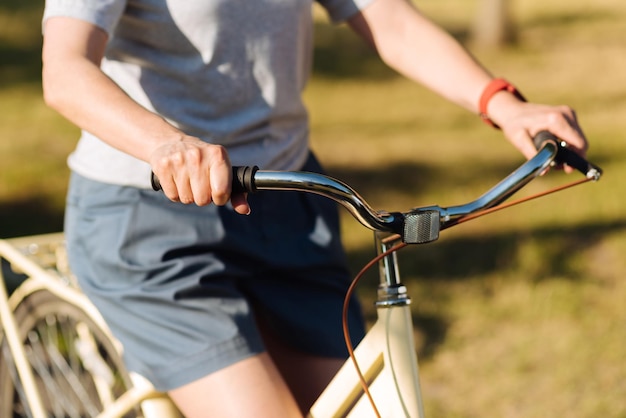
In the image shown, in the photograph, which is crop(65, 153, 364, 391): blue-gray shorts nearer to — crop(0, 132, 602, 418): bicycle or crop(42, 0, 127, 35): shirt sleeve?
crop(0, 132, 602, 418): bicycle

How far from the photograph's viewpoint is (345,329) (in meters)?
1.65

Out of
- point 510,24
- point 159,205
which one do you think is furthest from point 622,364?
point 510,24

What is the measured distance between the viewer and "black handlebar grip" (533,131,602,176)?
5.79 ft

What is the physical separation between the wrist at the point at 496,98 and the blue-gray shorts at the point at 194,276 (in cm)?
47

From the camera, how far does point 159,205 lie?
6.39ft

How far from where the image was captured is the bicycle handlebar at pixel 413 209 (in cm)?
143

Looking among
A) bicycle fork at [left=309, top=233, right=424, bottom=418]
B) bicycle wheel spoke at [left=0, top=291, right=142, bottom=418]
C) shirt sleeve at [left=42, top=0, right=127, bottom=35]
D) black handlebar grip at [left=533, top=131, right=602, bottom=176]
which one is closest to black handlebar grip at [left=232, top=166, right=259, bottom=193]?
bicycle fork at [left=309, top=233, right=424, bottom=418]

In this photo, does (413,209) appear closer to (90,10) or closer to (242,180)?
(242,180)

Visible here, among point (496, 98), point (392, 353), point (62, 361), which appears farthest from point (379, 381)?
point (62, 361)

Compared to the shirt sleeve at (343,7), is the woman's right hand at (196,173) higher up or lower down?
lower down

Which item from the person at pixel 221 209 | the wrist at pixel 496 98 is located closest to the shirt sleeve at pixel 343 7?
the person at pixel 221 209

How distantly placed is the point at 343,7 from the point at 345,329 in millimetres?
884

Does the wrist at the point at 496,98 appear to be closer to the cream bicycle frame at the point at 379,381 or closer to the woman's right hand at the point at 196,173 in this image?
the cream bicycle frame at the point at 379,381

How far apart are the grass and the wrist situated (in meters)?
1.98
